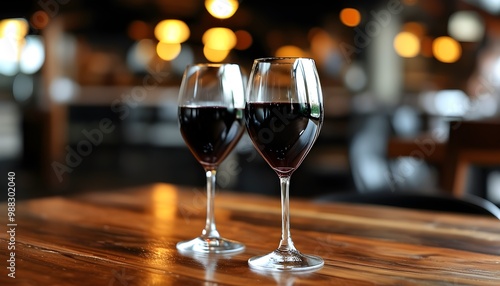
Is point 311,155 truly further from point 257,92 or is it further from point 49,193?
point 257,92

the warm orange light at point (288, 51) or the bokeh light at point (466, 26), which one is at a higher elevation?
the bokeh light at point (466, 26)

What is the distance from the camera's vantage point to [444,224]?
3.50 feet

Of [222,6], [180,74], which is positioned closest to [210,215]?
[222,6]

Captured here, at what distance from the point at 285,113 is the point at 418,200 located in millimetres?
822

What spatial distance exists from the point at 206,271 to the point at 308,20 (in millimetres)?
8493

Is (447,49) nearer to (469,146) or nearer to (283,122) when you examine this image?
(469,146)

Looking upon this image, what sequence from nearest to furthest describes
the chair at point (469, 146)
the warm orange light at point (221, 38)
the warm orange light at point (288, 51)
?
the chair at point (469, 146) < the warm orange light at point (221, 38) < the warm orange light at point (288, 51)

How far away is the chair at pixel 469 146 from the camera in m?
2.37

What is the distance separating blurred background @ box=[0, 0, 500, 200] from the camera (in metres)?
5.97

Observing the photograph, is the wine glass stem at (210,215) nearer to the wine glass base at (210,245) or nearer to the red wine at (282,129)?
the wine glass base at (210,245)

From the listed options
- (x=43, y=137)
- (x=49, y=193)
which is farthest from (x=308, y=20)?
(x=49, y=193)

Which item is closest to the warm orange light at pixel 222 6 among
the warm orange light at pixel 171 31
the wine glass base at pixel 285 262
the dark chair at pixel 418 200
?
the warm orange light at pixel 171 31

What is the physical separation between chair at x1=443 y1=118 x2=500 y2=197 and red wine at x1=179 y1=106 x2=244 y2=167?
1623mm

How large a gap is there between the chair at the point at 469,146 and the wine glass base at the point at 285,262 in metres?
1.71
